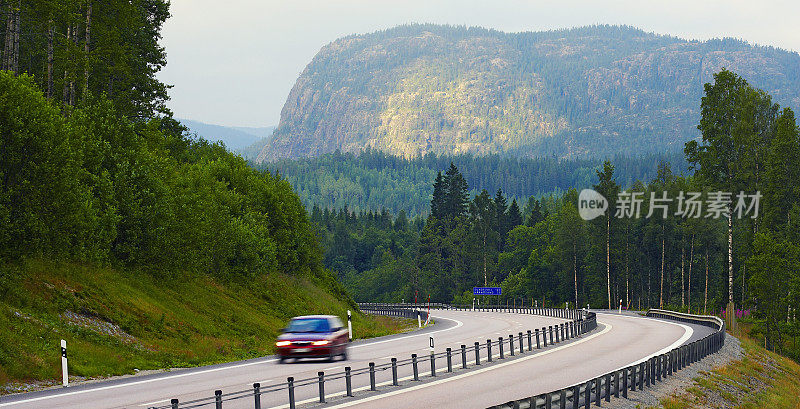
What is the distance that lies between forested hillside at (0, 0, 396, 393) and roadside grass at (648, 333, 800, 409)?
15.8 metres

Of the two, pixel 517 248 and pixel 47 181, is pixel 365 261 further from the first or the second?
pixel 47 181

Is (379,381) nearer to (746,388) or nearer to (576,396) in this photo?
(576,396)

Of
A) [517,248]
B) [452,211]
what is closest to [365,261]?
[452,211]

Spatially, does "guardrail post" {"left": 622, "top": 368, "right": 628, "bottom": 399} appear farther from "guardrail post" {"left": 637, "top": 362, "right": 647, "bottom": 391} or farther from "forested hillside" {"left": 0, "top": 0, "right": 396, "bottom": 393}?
"forested hillside" {"left": 0, "top": 0, "right": 396, "bottom": 393}

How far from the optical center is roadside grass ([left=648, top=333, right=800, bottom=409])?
956 inches

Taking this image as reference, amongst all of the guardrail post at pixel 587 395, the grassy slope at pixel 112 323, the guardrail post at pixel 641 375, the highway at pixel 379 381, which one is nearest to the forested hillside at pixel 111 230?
the grassy slope at pixel 112 323

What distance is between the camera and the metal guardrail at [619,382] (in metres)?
16.2

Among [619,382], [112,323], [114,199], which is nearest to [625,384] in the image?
[619,382]

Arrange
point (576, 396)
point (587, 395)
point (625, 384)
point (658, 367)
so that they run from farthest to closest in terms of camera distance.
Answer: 1. point (658, 367)
2. point (625, 384)
3. point (587, 395)
4. point (576, 396)

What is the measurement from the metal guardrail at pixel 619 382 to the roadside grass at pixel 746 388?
2.86 feet

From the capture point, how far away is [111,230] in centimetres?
3544

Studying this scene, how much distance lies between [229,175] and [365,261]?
5292 inches

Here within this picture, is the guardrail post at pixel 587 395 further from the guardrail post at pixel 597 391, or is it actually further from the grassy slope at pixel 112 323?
the grassy slope at pixel 112 323

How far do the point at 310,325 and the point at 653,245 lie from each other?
93.5m
